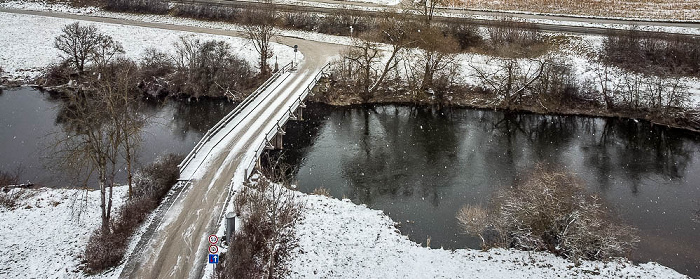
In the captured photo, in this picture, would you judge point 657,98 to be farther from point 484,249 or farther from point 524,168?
point 484,249

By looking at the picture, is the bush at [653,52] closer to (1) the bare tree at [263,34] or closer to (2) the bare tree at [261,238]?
(1) the bare tree at [263,34]

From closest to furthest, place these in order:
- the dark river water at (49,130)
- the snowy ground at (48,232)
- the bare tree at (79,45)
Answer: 1. the snowy ground at (48,232)
2. the dark river water at (49,130)
3. the bare tree at (79,45)

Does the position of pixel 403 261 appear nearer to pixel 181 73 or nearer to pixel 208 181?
pixel 208 181

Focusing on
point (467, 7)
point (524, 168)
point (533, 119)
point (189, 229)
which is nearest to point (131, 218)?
point (189, 229)

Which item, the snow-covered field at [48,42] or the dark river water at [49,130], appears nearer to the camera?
the dark river water at [49,130]

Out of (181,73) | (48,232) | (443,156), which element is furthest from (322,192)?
(181,73)

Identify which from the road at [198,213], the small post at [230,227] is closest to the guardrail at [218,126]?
the road at [198,213]

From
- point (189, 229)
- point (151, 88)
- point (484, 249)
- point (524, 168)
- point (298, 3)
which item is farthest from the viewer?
point (298, 3)

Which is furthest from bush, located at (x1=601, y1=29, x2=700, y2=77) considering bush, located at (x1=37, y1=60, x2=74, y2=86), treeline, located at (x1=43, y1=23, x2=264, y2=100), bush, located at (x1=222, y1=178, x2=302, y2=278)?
bush, located at (x1=37, y1=60, x2=74, y2=86)
